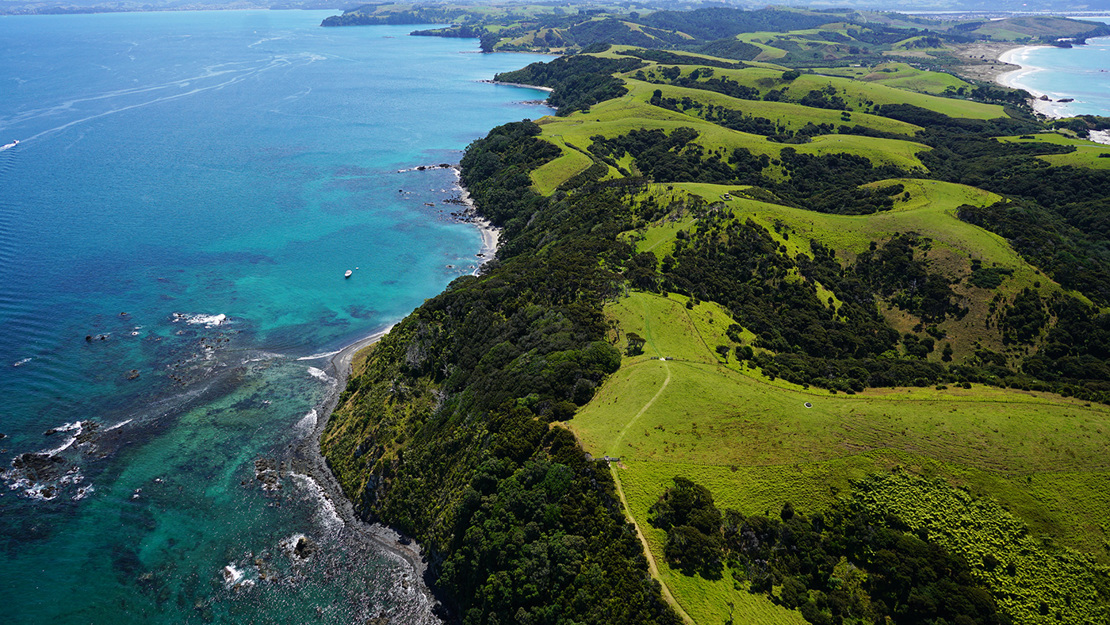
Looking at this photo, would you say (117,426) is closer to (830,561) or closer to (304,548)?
(304,548)

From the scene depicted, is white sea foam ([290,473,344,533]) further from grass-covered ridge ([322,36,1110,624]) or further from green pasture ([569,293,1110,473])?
green pasture ([569,293,1110,473])

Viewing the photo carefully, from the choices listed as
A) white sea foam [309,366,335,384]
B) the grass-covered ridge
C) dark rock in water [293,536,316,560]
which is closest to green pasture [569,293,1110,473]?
the grass-covered ridge

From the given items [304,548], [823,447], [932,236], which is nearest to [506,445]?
[304,548]

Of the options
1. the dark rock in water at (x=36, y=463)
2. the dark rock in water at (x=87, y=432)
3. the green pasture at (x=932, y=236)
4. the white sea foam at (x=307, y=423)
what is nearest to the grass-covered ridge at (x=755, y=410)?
the green pasture at (x=932, y=236)

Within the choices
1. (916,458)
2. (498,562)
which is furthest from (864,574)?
(498,562)

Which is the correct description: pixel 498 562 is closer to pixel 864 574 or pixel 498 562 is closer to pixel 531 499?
pixel 531 499
